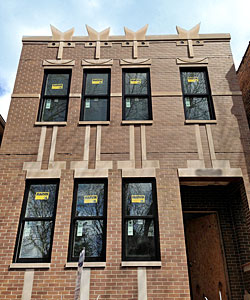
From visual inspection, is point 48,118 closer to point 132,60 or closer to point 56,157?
point 56,157

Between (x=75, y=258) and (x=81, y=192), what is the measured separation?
1545mm

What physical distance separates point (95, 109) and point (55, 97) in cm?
130

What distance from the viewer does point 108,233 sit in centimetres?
611

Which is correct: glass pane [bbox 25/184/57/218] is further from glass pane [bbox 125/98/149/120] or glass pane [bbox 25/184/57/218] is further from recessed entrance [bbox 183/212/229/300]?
recessed entrance [bbox 183/212/229/300]

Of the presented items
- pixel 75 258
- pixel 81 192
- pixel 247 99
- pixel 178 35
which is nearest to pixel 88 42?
pixel 178 35

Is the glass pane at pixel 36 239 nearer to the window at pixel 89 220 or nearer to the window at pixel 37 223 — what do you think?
the window at pixel 37 223

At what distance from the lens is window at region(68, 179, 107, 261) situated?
19.9 ft

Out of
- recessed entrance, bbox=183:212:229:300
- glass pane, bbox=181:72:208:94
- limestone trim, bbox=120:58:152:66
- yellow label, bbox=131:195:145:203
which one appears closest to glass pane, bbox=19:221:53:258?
yellow label, bbox=131:195:145:203

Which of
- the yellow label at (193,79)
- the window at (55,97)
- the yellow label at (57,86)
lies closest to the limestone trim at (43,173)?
the window at (55,97)

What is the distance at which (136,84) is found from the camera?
27.0 ft

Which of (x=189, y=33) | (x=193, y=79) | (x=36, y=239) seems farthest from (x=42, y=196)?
(x=189, y=33)

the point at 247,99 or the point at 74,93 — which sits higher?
the point at 247,99

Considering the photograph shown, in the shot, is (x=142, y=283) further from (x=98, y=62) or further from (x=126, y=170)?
(x=98, y=62)

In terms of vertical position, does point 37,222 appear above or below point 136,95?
below
